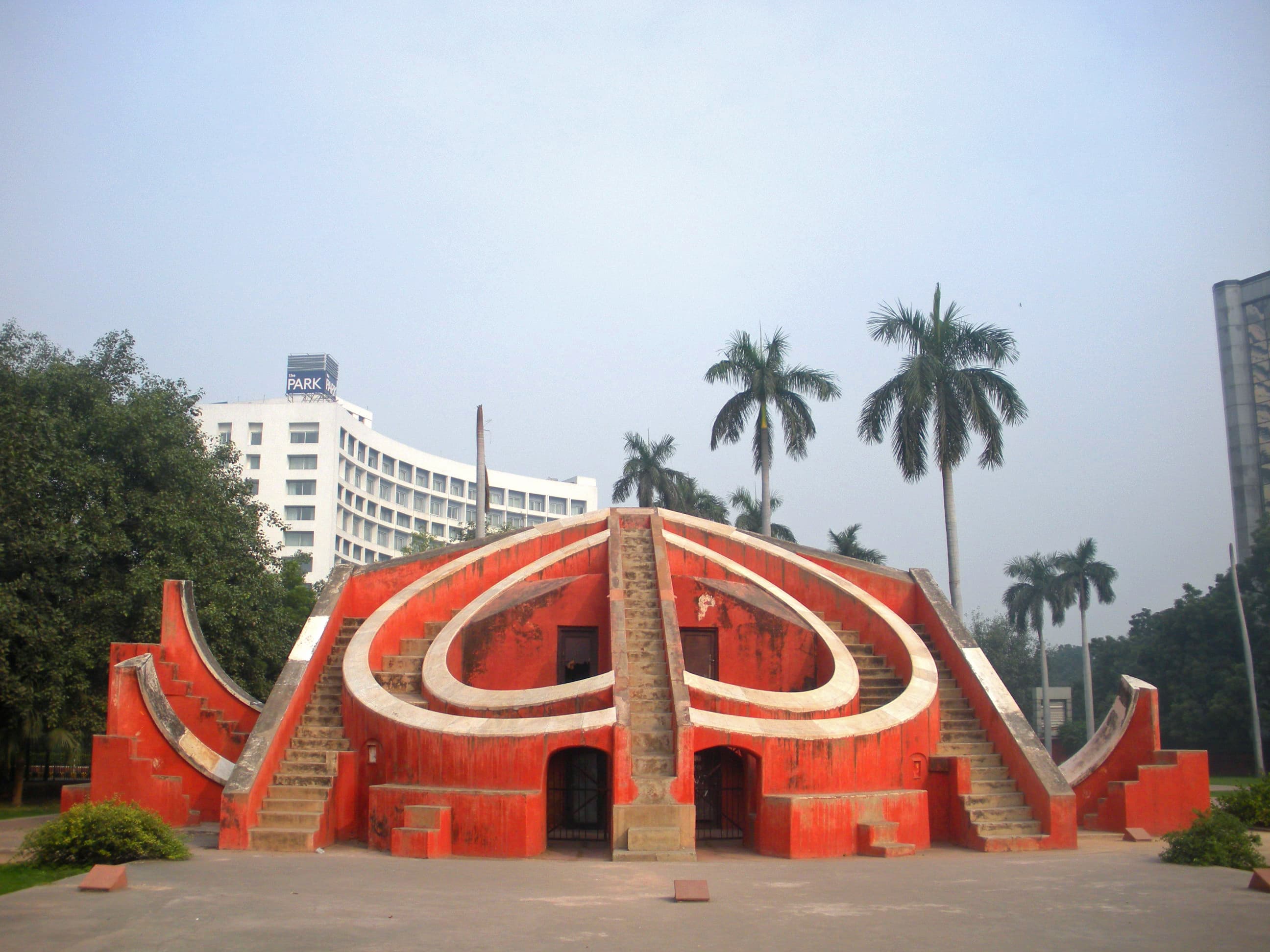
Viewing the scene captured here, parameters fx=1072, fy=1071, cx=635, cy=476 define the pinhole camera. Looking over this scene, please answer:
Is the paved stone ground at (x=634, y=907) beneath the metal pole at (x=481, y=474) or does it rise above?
beneath

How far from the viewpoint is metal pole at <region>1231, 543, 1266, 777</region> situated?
2812 centimetres

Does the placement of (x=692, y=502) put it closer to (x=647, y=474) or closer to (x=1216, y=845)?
(x=647, y=474)

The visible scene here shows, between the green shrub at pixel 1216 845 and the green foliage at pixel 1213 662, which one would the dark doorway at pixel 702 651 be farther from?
the green foliage at pixel 1213 662

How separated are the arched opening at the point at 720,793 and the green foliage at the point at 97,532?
359 inches

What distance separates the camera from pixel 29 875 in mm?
7641

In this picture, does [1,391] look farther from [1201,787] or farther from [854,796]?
[1201,787]

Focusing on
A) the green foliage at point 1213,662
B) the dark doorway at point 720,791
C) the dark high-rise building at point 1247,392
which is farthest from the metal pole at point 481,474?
the dark high-rise building at point 1247,392

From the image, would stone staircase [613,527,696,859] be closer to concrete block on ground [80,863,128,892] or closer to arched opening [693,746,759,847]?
arched opening [693,746,759,847]

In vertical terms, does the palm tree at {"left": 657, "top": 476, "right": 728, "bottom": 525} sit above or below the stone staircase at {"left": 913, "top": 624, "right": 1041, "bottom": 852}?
above

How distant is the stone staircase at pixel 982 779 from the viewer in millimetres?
10367

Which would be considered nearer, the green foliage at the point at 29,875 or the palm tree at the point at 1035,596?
the green foliage at the point at 29,875

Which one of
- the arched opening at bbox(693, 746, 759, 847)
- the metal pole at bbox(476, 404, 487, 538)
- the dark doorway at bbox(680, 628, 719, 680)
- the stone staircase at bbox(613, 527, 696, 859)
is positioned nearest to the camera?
the stone staircase at bbox(613, 527, 696, 859)

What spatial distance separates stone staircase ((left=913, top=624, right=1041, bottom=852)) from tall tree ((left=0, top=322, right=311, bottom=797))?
1118 centimetres

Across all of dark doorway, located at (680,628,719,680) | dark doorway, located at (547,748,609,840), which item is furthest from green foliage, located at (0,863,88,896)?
dark doorway, located at (680,628,719,680)
